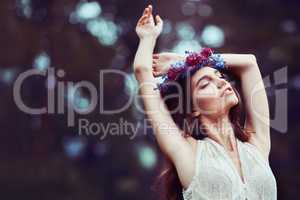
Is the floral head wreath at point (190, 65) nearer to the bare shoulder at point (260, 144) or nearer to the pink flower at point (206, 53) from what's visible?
the pink flower at point (206, 53)

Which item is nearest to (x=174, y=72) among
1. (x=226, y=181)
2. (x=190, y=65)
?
(x=190, y=65)

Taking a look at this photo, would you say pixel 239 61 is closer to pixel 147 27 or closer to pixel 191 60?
pixel 191 60

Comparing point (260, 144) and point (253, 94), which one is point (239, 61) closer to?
point (253, 94)

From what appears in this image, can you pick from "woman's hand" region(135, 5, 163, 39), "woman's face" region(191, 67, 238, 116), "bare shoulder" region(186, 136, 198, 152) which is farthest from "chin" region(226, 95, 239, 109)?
"woman's hand" region(135, 5, 163, 39)

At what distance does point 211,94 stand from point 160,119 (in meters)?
0.13

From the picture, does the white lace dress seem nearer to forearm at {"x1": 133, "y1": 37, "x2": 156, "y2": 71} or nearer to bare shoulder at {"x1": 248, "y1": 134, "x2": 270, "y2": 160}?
bare shoulder at {"x1": 248, "y1": 134, "x2": 270, "y2": 160}

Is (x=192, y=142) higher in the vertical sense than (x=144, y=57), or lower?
lower

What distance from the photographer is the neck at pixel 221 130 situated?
4.06ft

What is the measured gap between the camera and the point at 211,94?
1.23 m

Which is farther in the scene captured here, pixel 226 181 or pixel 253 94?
pixel 253 94

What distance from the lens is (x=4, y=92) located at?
2229 mm

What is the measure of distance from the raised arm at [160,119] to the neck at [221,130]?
0.06m

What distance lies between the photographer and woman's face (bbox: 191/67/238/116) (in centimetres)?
124

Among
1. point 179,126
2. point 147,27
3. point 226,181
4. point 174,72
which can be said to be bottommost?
point 226,181
